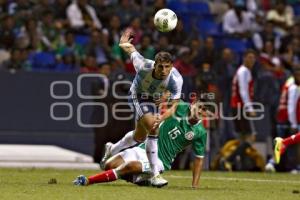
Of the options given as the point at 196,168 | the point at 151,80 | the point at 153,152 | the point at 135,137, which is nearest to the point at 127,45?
the point at 151,80

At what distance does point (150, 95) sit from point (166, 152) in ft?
2.80

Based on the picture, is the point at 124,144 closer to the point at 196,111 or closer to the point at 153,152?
the point at 153,152

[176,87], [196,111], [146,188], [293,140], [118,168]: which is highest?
[176,87]

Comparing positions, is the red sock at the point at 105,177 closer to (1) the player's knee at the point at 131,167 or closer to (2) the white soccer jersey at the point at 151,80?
(1) the player's knee at the point at 131,167

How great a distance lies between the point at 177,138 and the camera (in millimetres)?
14578

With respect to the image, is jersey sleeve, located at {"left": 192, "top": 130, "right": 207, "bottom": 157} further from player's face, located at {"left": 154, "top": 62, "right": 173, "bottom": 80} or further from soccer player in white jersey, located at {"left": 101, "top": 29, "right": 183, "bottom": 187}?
player's face, located at {"left": 154, "top": 62, "right": 173, "bottom": 80}

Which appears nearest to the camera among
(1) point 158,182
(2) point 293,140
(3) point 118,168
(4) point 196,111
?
(3) point 118,168

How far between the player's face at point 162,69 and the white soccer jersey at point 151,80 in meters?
0.15

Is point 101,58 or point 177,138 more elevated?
point 101,58

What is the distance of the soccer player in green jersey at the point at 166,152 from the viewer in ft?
45.0

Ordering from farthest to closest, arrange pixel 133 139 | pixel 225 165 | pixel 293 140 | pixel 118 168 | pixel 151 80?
pixel 225 165 → pixel 293 140 → pixel 133 139 → pixel 151 80 → pixel 118 168

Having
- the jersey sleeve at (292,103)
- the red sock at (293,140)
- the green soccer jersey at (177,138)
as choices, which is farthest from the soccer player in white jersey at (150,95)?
the jersey sleeve at (292,103)

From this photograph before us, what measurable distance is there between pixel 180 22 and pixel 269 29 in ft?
8.13

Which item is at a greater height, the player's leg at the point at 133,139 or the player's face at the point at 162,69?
the player's face at the point at 162,69
